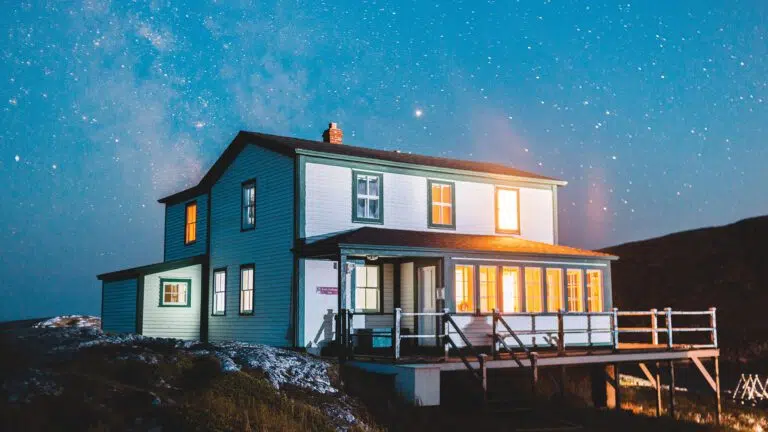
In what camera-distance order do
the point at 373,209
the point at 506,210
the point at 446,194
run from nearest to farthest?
the point at 373,209 < the point at 446,194 < the point at 506,210

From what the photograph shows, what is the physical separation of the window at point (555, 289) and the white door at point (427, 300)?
3920mm

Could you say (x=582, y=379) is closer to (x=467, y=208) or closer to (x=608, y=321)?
(x=608, y=321)

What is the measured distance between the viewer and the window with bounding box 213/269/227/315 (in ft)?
89.5

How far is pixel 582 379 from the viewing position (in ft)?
90.6

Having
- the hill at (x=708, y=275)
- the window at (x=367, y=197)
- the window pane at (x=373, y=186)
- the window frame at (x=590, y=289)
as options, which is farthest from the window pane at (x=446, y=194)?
the hill at (x=708, y=275)

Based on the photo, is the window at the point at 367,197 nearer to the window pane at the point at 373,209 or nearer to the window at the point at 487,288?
the window pane at the point at 373,209

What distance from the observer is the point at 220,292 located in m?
27.6

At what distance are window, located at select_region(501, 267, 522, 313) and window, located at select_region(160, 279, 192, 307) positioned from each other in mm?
10649

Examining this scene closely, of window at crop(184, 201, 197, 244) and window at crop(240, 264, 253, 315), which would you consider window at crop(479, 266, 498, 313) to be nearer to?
window at crop(240, 264, 253, 315)

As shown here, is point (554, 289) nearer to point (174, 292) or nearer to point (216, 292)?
point (216, 292)

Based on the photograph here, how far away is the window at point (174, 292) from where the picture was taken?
1111 inches

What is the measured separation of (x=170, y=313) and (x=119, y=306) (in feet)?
7.59

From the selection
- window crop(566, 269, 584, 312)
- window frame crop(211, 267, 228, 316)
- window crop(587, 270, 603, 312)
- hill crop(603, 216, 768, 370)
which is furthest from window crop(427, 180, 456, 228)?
hill crop(603, 216, 768, 370)

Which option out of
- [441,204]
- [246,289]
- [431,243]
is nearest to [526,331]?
[431,243]
